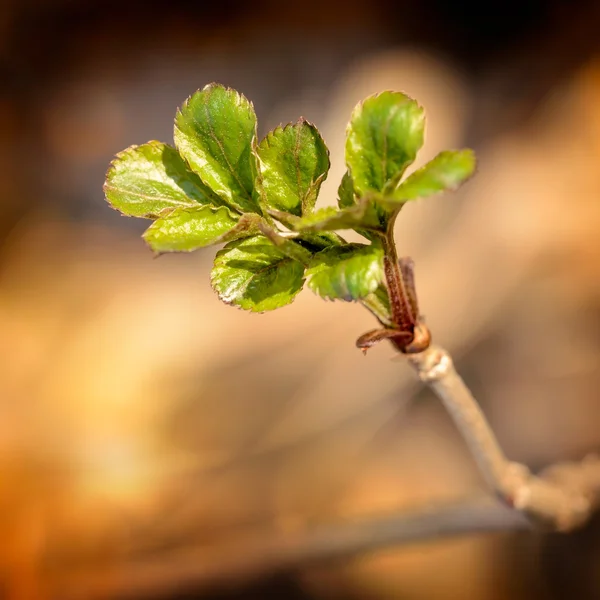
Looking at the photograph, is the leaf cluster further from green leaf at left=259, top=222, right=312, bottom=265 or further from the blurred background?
the blurred background

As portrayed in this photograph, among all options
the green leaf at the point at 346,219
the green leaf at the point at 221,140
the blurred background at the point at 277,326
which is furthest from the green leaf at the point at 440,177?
the blurred background at the point at 277,326

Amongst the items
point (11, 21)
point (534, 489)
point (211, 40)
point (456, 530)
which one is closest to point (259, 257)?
point (534, 489)

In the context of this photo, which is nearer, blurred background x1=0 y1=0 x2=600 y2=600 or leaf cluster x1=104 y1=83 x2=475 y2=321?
leaf cluster x1=104 y1=83 x2=475 y2=321

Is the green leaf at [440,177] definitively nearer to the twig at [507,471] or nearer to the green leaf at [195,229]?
the green leaf at [195,229]

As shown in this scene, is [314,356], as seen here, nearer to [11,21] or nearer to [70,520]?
[70,520]

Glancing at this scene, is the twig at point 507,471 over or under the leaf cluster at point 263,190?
under

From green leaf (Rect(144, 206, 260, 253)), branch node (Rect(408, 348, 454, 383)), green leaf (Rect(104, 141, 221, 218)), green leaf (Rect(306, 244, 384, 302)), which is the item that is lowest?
branch node (Rect(408, 348, 454, 383))

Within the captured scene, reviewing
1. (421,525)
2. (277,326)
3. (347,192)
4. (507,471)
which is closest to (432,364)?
(347,192)

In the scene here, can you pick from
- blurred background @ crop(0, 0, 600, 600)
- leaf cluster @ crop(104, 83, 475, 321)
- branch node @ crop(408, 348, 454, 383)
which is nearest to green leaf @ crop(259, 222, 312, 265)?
leaf cluster @ crop(104, 83, 475, 321)
